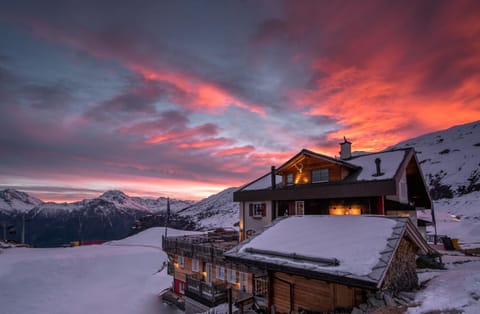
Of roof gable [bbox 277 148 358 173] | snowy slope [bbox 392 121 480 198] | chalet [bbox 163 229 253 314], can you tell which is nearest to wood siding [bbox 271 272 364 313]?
chalet [bbox 163 229 253 314]

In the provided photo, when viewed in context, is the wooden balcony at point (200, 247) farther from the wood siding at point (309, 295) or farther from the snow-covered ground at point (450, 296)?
the snow-covered ground at point (450, 296)

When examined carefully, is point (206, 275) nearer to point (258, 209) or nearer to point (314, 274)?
point (258, 209)

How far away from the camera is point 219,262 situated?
906 inches

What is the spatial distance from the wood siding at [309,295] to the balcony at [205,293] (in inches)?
266

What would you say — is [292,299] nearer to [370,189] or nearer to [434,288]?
[434,288]

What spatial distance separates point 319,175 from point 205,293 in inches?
516

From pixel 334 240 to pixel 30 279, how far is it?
4396cm

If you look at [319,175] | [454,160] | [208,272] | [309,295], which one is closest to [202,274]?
[208,272]

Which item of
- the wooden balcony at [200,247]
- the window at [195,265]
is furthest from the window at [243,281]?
the window at [195,265]

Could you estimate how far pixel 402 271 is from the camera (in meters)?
11.2

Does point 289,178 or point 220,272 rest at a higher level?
point 289,178

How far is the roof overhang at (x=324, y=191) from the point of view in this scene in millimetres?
19216

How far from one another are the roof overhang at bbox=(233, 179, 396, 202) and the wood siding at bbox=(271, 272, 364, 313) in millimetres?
10346

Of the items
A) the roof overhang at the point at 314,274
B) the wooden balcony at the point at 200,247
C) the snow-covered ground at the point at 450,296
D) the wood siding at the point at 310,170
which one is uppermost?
the wood siding at the point at 310,170
